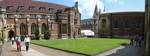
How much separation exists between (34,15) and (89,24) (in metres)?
73.4

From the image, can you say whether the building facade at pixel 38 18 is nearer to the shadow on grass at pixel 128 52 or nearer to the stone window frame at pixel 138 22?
the stone window frame at pixel 138 22

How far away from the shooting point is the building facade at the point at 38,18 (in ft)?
274

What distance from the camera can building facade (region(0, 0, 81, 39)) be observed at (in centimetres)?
8350

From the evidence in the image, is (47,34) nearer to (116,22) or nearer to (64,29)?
(64,29)

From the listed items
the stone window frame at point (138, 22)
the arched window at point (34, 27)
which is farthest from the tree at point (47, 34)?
the stone window frame at point (138, 22)

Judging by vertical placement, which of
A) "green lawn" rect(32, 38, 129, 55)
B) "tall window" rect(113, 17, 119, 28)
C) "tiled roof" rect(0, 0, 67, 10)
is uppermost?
"tiled roof" rect(0, 0, 67, 10)

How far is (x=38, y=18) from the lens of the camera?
8588cm

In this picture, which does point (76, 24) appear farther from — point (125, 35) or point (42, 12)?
point (125, 35)

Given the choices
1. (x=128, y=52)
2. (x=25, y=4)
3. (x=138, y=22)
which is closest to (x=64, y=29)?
(x=25, y=4)

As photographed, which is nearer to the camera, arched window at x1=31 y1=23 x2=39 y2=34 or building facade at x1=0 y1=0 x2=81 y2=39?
building facade at x1=0 y1=0 x2=81 y2=39

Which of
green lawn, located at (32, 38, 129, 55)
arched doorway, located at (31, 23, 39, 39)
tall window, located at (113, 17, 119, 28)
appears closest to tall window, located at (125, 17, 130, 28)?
tall window, located at (113, 17, 119, 28)

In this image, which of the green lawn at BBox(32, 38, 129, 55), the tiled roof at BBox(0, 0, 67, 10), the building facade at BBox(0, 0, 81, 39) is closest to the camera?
the green lawn at BBox(32, 38, 129, 55)

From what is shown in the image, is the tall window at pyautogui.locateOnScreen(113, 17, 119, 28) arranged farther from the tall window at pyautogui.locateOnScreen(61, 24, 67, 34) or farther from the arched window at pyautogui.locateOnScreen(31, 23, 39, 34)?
the arched window at pyautogui.locateOnScreen(31, 23, 39, 34)

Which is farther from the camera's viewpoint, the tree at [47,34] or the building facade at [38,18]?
the building facade at [38,18]
